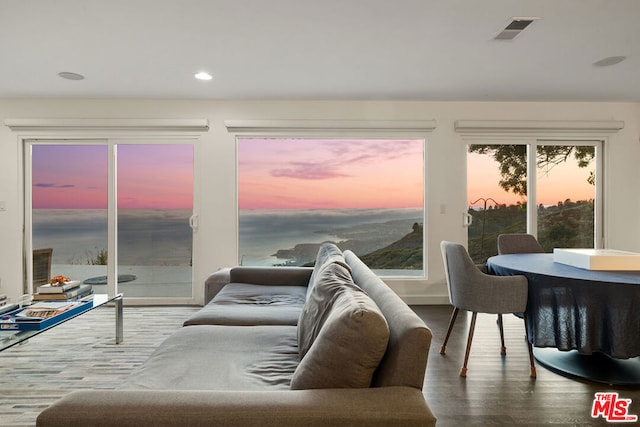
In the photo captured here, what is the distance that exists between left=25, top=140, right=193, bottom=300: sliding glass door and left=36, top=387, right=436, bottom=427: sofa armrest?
12.6 ft

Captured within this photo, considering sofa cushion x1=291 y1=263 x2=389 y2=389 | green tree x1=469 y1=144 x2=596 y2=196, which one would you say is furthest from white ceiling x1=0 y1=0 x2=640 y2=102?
sofa cushion x1=291 y1=263 x2=389 y2=389

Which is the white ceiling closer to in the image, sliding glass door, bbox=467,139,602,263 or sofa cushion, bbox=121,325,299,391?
sliding glass door, bbox=467,139,602,263

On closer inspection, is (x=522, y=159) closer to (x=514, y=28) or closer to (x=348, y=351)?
(x=514, y=28)

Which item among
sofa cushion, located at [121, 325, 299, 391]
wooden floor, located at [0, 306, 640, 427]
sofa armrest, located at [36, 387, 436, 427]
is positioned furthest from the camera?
wooden floor, located at [0, 306, 640, 427]

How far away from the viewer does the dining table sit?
2.30 m

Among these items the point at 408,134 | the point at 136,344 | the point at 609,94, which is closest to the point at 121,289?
the point at 136,344

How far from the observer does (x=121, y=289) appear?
4.73 metres

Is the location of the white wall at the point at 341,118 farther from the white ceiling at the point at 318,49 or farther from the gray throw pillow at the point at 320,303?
the gray throw pillow at the point at 320,303

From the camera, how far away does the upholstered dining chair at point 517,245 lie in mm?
3814

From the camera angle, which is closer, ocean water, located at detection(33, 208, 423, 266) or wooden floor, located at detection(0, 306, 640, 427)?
wooden floor, located at detection(0, 306, 640, 427)

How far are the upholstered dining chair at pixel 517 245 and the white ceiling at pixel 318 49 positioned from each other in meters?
1.59

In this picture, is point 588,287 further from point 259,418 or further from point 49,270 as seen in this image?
point 49,270

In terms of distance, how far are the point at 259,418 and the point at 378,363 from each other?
387mm

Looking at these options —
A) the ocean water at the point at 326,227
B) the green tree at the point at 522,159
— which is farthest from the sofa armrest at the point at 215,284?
the green tree at the point at 522,159
